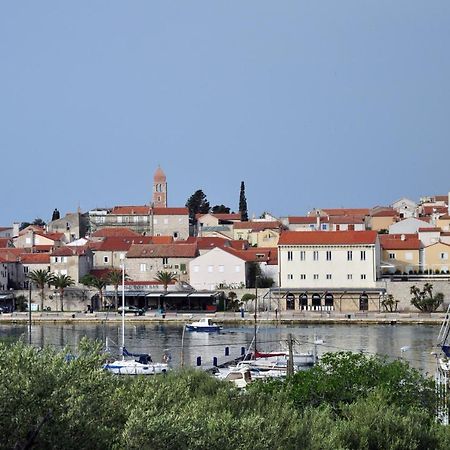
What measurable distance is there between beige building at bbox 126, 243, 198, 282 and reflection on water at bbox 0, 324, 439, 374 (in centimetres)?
954

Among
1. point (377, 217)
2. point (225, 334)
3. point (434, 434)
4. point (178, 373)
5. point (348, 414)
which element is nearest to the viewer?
point (434, 434)

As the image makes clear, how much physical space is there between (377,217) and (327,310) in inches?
1139

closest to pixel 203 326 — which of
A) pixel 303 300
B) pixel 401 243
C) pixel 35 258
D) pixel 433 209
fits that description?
pixel 303 300

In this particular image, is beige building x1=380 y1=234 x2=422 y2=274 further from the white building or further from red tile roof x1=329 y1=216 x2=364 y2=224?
red tile roof x1=329 y1=216 x2=364 y2=224

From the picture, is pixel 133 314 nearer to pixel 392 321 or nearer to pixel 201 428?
pixel 392 321

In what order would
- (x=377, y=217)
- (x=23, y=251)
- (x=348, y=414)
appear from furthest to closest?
(x=377, y=217) → (x=23, y=251) → (x=348, y=414)

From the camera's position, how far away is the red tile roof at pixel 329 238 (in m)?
Answer: 65.4

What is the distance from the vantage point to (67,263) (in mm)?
70125

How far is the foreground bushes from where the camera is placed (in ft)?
51.0

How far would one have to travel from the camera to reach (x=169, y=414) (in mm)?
16312

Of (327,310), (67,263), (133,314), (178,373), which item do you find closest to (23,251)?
(67,263)

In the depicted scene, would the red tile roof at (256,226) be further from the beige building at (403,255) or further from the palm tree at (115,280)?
the palm tree at (115,280)

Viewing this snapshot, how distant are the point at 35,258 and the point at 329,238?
1930 cm

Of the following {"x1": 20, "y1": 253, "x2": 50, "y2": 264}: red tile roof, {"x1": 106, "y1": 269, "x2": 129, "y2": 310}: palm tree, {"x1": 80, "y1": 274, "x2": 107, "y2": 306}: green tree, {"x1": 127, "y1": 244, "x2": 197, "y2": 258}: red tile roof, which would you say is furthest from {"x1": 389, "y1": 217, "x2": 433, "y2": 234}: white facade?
{"x1": 20, "y1": 253, "x2": 50, "y2": 264}: red tile roof
